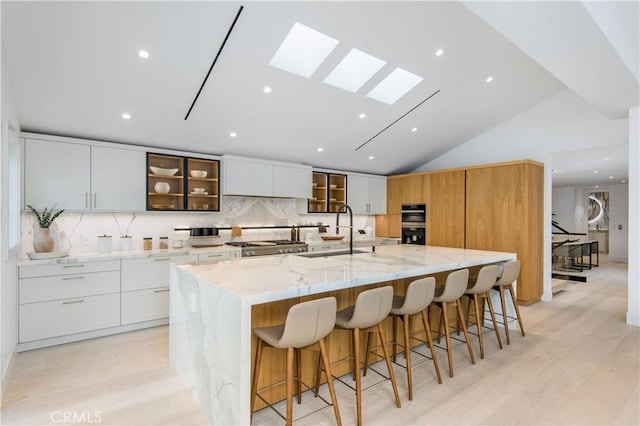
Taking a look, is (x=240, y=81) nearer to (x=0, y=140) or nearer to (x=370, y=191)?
(x=0, y=140)

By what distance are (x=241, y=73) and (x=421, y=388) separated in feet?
10.5

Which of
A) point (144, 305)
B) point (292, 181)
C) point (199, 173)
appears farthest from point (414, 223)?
point (144, 305)

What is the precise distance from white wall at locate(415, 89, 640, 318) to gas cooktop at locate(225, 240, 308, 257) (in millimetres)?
3538

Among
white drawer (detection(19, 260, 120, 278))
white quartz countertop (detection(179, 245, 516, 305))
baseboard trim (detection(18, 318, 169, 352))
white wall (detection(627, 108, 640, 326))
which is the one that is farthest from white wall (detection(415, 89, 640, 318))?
white drawer (detection(19, 260, 120, 278))

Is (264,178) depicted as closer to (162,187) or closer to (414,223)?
(162,187)

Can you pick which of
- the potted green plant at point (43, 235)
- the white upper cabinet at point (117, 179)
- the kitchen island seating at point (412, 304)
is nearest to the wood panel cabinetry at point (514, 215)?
the kitchen island seating at point (412, 304)

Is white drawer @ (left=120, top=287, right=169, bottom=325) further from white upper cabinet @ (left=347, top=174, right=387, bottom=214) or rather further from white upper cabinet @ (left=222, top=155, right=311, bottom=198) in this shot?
white upper cabinet @ (left=347, top=174, right=387, bottom=214)

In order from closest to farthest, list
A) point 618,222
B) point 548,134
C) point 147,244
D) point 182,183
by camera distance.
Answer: point 147,244 < point 182,183 < point 548,134 < point 618,222

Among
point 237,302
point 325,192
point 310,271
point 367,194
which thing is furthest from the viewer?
point 367,194

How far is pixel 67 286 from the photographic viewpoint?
3.43m

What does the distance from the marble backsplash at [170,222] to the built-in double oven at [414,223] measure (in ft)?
3.81

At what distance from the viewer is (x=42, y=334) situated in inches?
130

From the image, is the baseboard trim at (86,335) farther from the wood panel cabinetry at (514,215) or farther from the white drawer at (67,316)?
the wood panel cabinetry at (514,215)

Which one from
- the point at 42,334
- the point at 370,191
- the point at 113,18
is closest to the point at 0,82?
the point at 113,18
